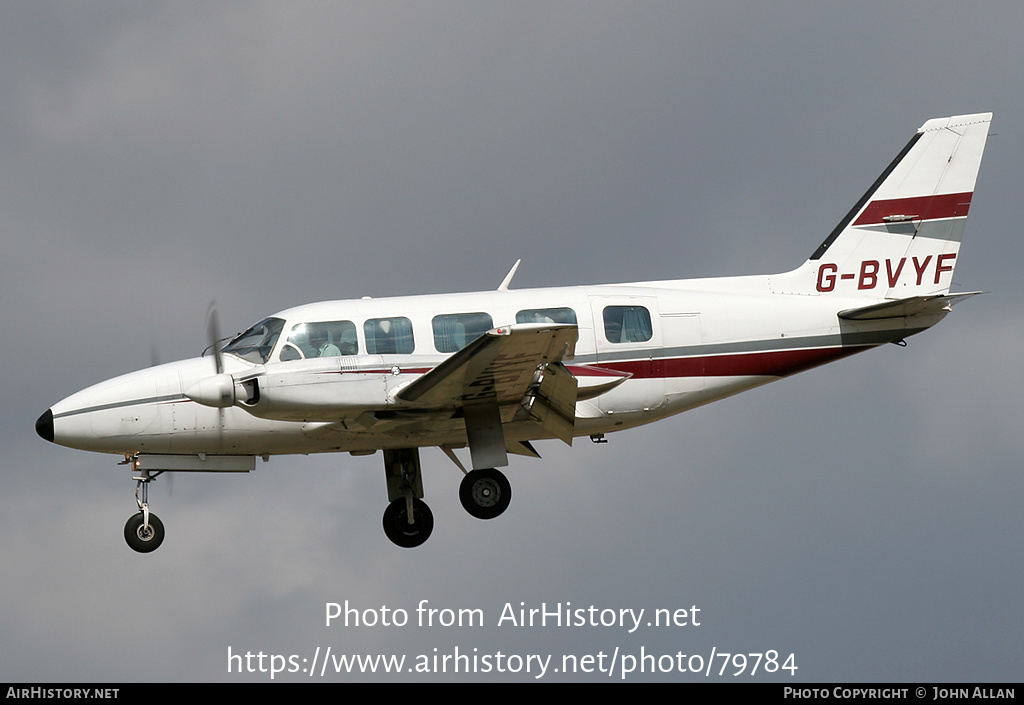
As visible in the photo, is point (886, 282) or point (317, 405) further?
point (886, 282)

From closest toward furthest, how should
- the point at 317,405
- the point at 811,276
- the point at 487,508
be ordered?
the point at 317,405, the point at 487,508, the point at 811,276

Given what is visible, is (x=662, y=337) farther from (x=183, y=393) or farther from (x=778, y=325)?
(x=183, y=393)

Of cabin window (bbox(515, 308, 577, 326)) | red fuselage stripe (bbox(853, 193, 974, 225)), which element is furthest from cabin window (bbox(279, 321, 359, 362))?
red fuselage stripe (bbox(853, 193, 974, 225))

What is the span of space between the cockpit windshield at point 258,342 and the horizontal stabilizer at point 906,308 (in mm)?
9184

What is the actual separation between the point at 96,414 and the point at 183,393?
1.42 meters

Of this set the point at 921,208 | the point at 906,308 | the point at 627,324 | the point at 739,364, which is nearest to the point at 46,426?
the point at 627,324

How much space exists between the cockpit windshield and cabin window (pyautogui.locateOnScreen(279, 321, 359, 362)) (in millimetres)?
291

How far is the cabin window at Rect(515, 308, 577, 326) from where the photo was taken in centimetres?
2309

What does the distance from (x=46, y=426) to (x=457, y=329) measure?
6652 mm

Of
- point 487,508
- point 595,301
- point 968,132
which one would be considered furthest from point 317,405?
point 968,132

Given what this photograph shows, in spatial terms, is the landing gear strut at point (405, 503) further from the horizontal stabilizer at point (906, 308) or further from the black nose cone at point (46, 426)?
the horizontal stabilizer at point (906, 308)

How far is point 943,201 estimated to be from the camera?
25.4 m

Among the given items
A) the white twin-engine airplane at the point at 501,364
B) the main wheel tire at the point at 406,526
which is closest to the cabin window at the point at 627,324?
the white twin-engine airplane at the point at 501,364

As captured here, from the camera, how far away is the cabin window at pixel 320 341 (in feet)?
73.3
